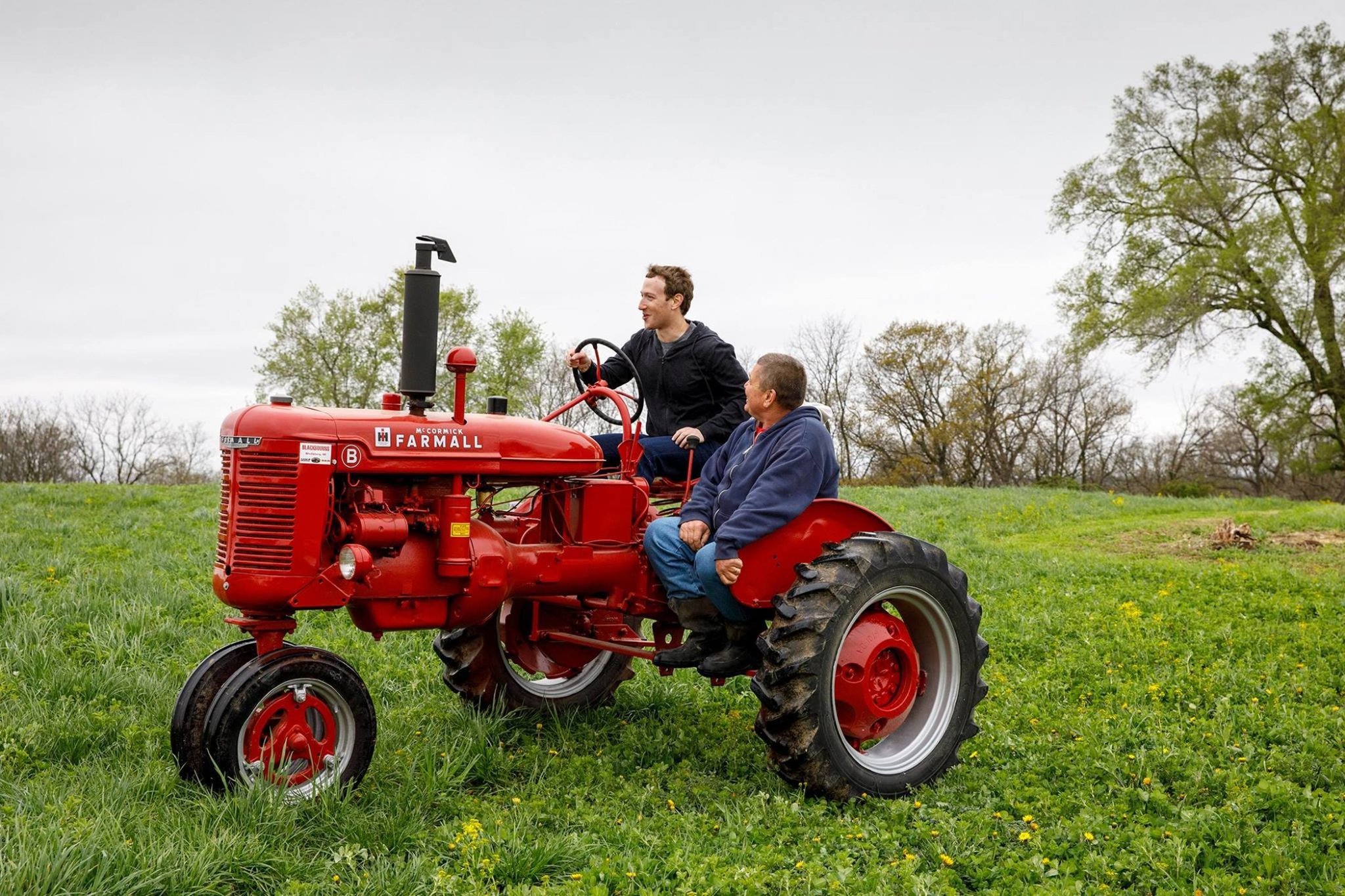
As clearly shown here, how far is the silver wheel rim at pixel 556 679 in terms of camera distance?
5457 mm

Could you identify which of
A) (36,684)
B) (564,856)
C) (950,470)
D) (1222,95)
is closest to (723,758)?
(564,856)

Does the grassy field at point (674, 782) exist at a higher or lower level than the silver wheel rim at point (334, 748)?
lower

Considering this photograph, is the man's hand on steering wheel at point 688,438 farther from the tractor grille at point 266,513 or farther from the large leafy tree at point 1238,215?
the large leafy tree at point 1238,215

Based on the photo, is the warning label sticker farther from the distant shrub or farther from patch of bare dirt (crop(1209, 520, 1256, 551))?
the distant shrub

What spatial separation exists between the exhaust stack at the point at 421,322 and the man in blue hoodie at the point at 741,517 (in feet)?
4.12

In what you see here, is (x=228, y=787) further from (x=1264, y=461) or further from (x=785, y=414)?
(x=1264, y=461)

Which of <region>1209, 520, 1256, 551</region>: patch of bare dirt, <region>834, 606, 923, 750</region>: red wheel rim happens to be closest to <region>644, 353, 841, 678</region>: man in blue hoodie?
<region>834, 606, 923, 750</region>: red wheel rim

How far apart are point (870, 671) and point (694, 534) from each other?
3.07ft

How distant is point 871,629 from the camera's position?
458 cm

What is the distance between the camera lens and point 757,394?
4648 mm

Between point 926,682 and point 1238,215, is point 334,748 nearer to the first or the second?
point 926,682

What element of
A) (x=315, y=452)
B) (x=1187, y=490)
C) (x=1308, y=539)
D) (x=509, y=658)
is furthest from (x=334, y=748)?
(x=1187, y=490)

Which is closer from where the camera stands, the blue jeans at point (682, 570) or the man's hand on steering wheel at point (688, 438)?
the blue jeans at point (682, 570)

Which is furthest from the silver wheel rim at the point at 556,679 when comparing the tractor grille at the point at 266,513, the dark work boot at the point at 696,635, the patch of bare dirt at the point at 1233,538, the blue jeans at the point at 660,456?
the patch of bare dirt at the point at 1233,538
